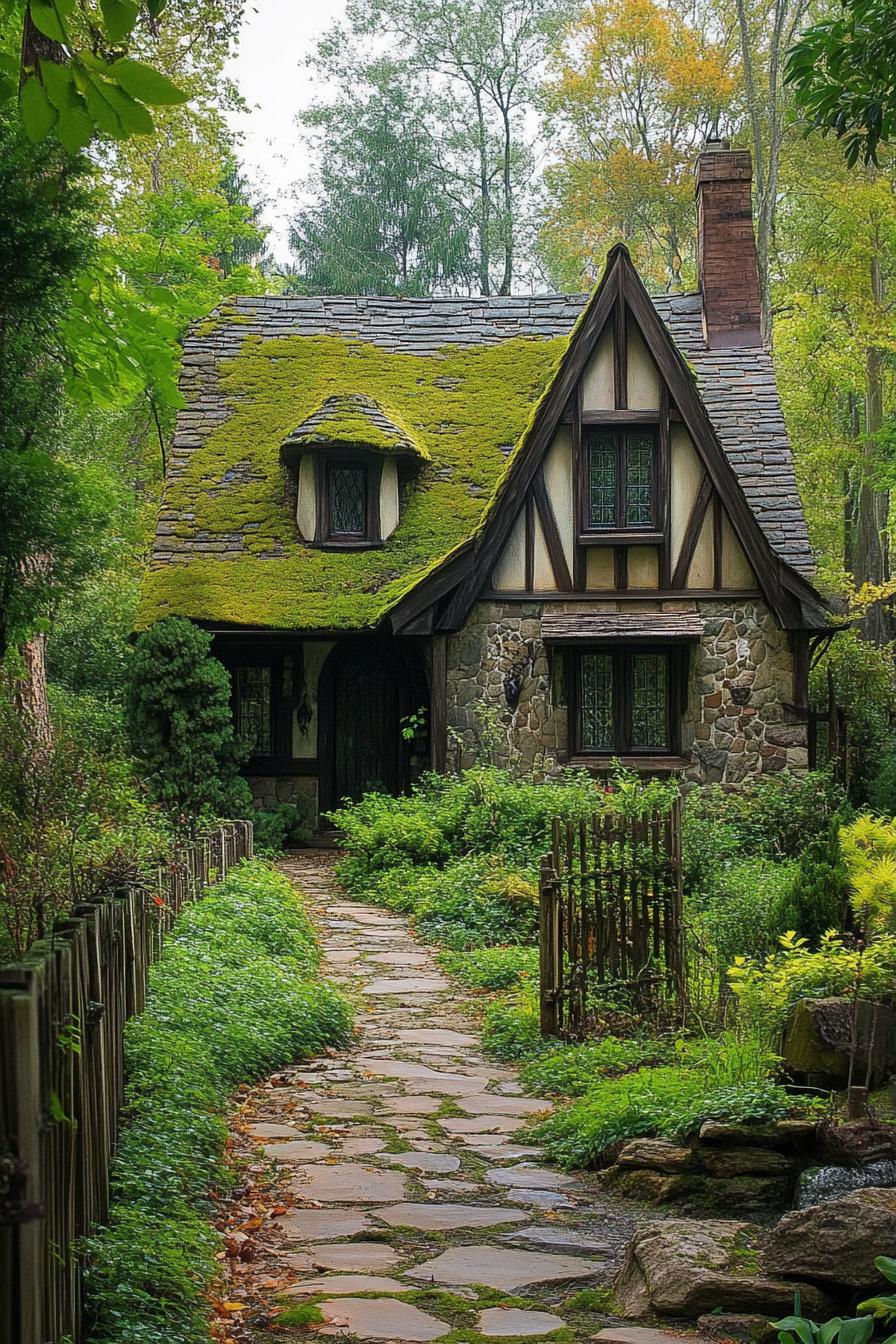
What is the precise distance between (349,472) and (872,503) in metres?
14.5

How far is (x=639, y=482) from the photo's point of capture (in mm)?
17328

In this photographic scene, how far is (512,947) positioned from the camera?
1130cm

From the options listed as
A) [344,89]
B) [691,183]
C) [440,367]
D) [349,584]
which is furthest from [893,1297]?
[344,89]

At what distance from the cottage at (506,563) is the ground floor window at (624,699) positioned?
28 mm

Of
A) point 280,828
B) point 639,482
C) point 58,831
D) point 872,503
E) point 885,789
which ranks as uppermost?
point 872,503

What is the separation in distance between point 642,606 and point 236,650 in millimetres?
5484

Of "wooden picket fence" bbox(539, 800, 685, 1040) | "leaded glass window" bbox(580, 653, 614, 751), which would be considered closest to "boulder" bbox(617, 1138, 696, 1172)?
"wooden picket fence" bbox(539, 800, 685, 1040)

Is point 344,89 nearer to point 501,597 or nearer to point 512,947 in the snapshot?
point 501,597

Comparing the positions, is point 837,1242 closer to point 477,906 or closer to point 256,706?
point 477,906

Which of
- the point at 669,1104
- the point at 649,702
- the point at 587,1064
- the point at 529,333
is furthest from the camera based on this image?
the point at 529,333

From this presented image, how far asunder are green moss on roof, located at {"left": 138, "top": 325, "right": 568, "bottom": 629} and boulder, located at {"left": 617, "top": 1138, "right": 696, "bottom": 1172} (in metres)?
11.6

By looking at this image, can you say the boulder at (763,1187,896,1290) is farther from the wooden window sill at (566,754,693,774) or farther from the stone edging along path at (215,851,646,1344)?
the wooden window sill at (566,754,693,774)

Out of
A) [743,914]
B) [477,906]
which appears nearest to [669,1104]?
[743,914]

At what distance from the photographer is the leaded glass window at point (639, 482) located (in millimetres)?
17297
